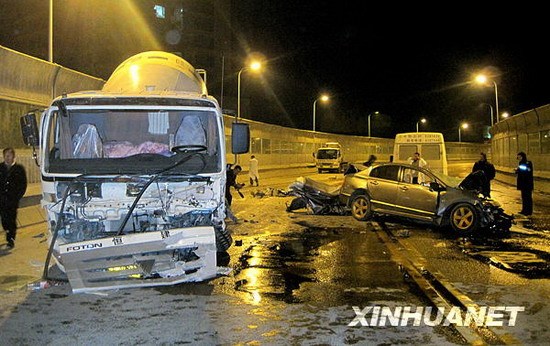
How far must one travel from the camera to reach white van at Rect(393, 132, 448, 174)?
2184cm

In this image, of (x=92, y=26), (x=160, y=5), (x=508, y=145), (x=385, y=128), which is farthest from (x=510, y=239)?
(x=385, y=128)

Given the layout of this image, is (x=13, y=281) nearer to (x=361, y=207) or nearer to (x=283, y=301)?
(x=283, y=301)

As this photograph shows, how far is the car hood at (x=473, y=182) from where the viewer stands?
13.9 m

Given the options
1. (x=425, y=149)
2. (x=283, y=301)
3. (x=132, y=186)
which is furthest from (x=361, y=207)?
(x=132, y=186)

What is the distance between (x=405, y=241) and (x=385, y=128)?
367ft

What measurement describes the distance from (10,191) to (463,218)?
9.46 meters

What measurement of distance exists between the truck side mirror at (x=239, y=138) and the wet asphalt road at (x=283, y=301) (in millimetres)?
1875

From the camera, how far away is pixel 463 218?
12.6m

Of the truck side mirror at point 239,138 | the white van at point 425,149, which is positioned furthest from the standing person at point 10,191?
the white van at point 425,149

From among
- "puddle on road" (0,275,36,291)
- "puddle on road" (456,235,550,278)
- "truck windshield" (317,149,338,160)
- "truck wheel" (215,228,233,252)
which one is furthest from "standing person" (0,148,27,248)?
"truck windshield" (317,149,338,160)

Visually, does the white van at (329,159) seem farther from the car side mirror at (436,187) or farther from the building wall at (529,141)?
the car side mirror at (436,187)

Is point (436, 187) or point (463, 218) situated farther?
point (436, 187)

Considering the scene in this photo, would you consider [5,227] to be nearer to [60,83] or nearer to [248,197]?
[60,83]

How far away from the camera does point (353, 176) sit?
15.3 m
